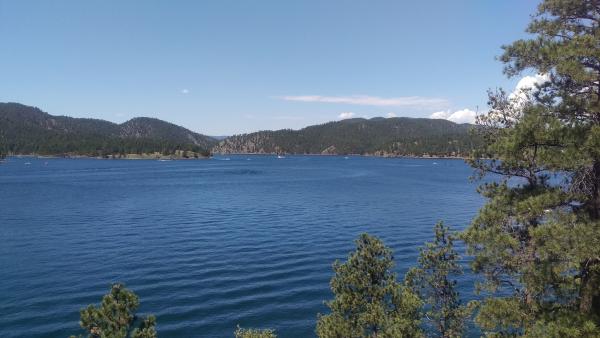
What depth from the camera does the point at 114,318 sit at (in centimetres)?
1538

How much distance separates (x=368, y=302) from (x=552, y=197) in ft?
30.5

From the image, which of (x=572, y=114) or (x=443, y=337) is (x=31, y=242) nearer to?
(x=443, y=337)

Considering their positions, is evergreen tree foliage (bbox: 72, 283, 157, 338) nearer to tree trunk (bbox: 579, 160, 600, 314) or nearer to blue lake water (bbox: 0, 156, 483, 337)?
tree trunk (bbox: 579, 160, 600, 314)

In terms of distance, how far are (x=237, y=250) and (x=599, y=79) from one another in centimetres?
4761

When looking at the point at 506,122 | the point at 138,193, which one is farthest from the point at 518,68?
the point at 138,193

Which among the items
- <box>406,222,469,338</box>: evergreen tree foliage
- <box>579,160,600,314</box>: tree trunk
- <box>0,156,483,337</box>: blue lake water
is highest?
<box>579,160,600,314</box>: tree trunk

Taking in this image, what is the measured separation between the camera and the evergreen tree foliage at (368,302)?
18.5 m

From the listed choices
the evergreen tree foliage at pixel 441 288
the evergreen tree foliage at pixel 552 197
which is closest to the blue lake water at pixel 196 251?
the evergreen tree foliage at pixel 441 288

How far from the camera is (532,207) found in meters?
14.8

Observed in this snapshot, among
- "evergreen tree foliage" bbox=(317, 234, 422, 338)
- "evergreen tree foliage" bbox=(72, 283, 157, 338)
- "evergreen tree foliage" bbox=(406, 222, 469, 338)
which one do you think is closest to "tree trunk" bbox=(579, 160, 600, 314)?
"evergreen tree foliage" bbox=(317, 234, 422, 338)

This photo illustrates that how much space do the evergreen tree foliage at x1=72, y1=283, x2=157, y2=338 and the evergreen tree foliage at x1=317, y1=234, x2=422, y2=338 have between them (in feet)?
25.6

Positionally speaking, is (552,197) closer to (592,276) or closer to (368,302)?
(592,276)

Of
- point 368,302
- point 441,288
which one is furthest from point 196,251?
point 368,302

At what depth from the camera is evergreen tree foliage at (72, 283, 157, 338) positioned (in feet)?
49.4
